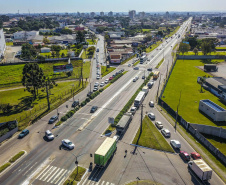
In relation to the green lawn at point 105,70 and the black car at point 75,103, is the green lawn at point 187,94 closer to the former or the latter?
the black car at point 75,103

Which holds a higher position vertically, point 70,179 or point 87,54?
point 87,54

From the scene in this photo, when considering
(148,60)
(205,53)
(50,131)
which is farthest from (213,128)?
(205,53)

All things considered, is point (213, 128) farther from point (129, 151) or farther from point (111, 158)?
point (111, 158)

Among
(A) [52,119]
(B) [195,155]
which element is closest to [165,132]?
(B) [195,155]

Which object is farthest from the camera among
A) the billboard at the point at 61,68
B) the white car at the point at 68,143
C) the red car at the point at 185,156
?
the billboard at the point at 61,68

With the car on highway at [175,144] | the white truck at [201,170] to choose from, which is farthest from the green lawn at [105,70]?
the white truck at [201,170]

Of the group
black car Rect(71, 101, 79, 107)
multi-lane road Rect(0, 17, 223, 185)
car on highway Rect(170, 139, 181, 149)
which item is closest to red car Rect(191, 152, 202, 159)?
multi-lane road Rect(0, 17, 223, 185)
